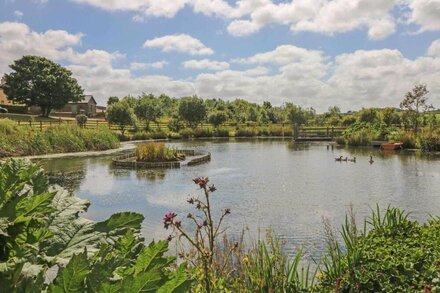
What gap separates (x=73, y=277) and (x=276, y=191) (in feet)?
44.3

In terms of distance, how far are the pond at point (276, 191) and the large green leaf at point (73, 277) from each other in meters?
5.21

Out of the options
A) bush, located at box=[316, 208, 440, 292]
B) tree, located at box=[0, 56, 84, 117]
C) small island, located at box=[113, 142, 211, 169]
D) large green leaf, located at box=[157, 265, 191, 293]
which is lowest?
small island, located at box=[113, 142, 211, 169]

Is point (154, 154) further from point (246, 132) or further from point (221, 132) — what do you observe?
point (246, 132)

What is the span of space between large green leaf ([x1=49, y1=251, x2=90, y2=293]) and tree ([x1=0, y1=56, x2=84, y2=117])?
5637 cm

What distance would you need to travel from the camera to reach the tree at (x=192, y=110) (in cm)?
5549

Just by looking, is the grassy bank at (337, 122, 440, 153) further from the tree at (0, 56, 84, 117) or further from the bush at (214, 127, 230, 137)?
the tree at (0, 56, 84, 117)

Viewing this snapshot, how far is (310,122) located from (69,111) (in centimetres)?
4348

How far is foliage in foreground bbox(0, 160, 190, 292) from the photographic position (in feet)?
2.64

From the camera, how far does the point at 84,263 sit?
80 cm

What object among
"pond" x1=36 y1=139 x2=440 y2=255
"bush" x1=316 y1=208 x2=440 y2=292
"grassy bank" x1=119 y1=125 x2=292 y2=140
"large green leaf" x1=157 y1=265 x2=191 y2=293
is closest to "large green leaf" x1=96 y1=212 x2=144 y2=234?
"large green leaf" x1=157 y1=265 x2=191 y2=293

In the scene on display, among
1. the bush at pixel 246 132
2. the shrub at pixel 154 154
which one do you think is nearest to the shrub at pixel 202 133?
the bush at pixel 246 132

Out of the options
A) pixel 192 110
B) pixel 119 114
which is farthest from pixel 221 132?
pixel 119 114

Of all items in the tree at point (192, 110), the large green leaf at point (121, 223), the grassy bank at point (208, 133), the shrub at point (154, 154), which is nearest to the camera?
the large green leaf at point (121, 223)

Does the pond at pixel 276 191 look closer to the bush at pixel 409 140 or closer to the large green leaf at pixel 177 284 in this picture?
the large green leaf at pixel 177 284
